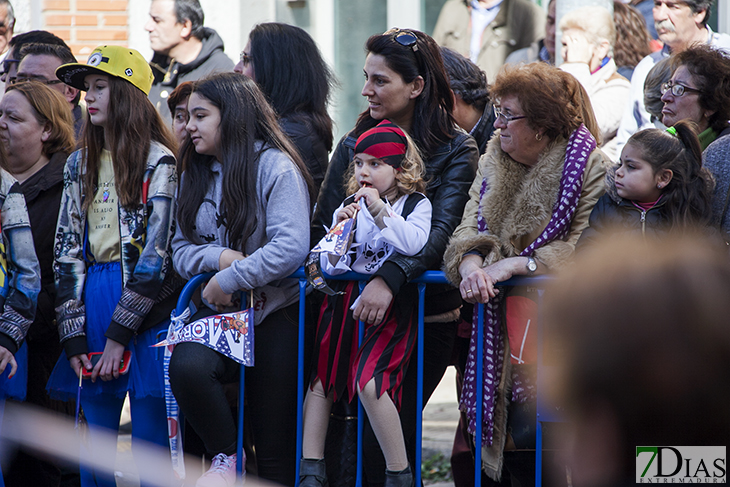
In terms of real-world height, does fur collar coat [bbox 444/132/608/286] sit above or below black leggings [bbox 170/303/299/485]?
above

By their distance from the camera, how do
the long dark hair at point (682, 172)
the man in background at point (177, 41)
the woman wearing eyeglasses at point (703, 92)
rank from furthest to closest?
the man in background at point (177, 41) → the woman wearing eyeglasses at point (703, 92) → the long dark hair at point (682, 172)

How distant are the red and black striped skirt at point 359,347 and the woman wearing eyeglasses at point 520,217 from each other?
0.27 meters

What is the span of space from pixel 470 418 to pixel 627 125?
2789 millimetres

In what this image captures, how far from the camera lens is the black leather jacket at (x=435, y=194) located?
10.4 feet

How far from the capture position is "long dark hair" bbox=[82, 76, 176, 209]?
3445mm

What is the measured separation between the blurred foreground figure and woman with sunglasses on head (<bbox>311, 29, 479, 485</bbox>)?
76.1 inches

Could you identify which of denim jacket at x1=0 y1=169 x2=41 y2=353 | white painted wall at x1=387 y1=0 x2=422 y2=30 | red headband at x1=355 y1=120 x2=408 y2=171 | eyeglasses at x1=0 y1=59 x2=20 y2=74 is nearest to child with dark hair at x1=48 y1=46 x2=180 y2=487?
denim jacket at x1=0 y1=169 x2=41 y2=353

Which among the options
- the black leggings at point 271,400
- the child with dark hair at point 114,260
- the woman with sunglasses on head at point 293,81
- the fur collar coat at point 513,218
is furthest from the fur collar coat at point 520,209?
the child with dark hair at point 114,260

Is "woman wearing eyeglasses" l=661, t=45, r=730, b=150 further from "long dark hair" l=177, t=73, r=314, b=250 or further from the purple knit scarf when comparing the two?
"long dark hair" l=177, t=73, r=314, b=250

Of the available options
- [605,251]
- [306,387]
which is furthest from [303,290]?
[605,251]

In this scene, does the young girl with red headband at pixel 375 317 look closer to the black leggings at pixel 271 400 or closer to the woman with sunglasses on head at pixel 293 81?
the black leggings at pixel 271 400

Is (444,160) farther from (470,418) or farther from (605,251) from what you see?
(605,251)

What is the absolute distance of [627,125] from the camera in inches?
204
